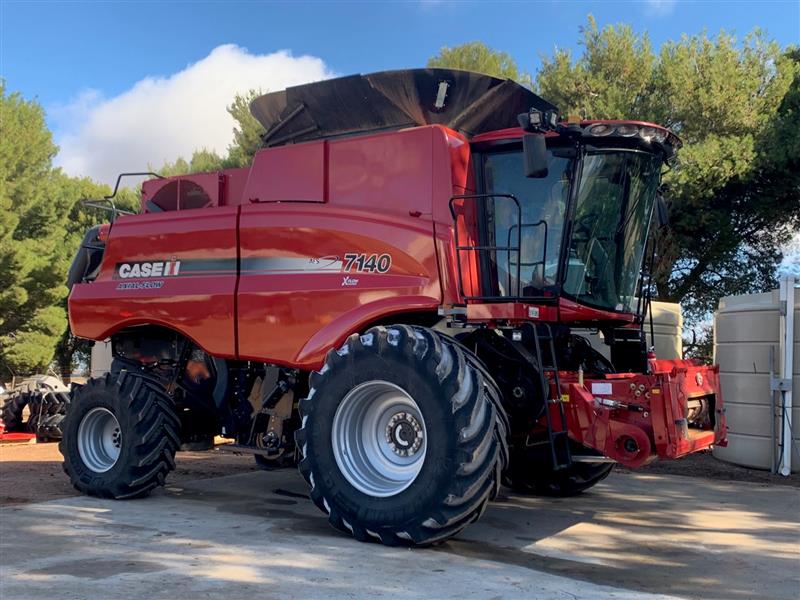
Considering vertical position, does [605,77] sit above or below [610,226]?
above

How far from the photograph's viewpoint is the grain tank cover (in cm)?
650

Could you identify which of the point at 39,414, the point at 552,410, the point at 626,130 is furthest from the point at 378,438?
the point at 39,414

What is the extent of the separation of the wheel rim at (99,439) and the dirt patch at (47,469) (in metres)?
0.42

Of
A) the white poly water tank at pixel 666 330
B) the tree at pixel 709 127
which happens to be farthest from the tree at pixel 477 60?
the white poly water tank at pixel 666 330

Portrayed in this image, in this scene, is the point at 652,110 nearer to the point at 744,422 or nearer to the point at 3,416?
the point at 744,422

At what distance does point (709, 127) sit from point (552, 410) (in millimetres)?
14298

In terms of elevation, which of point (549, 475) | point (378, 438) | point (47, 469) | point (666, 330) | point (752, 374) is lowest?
point (47, 469)

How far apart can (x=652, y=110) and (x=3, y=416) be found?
15657 millimetres

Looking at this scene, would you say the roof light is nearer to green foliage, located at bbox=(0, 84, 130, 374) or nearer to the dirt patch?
the dirt patch

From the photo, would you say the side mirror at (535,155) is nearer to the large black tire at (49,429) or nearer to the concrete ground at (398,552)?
the concrete ground at (398,552)

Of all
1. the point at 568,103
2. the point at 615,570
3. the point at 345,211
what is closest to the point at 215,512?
the point at 345,211

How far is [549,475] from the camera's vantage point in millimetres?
7543

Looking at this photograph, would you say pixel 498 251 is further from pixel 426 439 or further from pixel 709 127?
pixel 709 127

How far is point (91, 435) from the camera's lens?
758 cm
